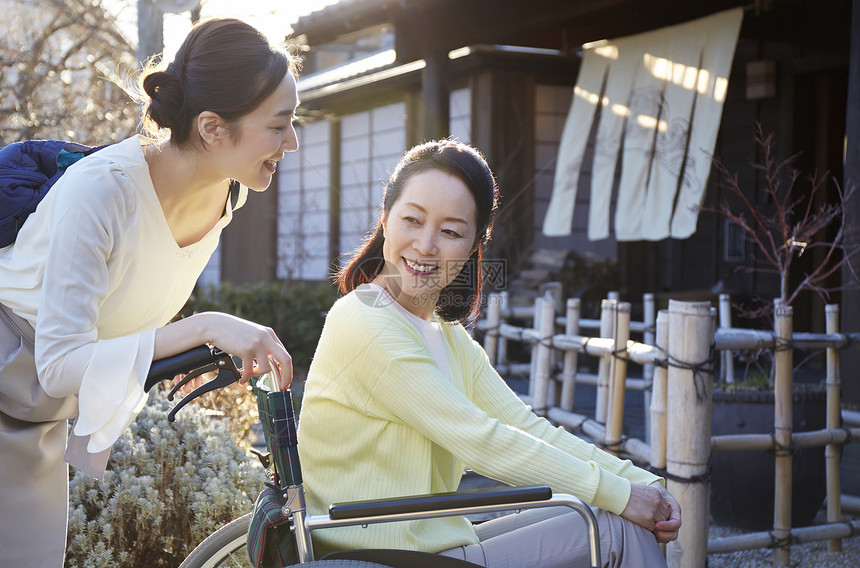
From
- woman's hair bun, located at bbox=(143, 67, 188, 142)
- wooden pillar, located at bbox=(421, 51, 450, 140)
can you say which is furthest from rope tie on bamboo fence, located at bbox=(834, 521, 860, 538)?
wooden pillar, located at bbox=(421, 51, 450, 140)

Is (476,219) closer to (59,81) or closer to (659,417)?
(659,417)

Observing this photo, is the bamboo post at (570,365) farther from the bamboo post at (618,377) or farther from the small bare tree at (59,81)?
the small bare tree at (59,81)

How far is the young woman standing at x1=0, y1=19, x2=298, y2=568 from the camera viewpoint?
126cm

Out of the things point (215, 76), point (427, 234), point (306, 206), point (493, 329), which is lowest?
point (493, 329)

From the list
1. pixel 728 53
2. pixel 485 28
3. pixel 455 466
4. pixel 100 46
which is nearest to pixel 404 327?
pixel 455 466

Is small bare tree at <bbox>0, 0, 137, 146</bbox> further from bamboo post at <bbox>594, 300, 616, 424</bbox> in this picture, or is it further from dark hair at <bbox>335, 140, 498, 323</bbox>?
dark hair at <bbox>335, 140, 498, 323</bbox>

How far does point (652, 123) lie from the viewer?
6.00 metres

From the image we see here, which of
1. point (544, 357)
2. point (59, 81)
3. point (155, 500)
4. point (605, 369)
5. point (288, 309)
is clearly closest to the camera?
point (155, 500)

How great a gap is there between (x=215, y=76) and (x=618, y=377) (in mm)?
2241

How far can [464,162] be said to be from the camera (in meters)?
1.75

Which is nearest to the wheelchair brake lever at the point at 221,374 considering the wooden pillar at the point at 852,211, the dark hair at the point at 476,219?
the dark hair at the point at 476,219

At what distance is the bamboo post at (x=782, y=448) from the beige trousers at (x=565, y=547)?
70.5 inches

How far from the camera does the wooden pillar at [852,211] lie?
3.70 metres

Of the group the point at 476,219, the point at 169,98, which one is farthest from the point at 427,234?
the point at 169,98
